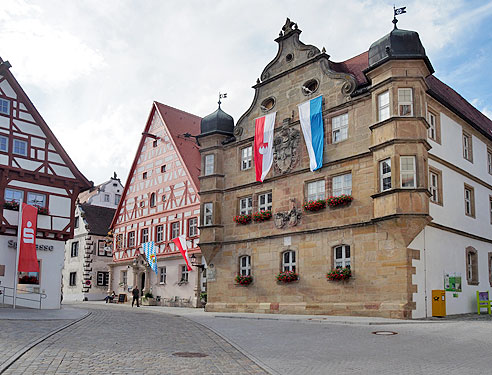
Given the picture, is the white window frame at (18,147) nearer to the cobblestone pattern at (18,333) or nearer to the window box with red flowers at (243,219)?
the window box with red flowers at (243,219)

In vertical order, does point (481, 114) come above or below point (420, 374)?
above

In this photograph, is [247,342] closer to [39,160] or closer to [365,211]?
[365,211]

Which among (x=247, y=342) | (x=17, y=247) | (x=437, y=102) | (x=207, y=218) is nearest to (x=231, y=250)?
(x=207, y=218)

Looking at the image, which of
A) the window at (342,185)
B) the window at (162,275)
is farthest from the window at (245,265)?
the window at (162,275)

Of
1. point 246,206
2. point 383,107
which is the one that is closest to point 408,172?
point 383,107

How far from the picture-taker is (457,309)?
23922 mm

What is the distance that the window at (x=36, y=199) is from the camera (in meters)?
30.1

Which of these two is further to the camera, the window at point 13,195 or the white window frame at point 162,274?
the white window frame at point 162,274

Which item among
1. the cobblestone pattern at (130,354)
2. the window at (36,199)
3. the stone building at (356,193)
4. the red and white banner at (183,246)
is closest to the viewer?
the cobblestone pattern at (130,354)

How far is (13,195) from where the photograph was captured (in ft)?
96.4

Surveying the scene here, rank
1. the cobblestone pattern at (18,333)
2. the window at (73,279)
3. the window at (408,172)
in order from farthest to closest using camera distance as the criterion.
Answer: the window at (73,279), the window at (408,172), the cobblestone pattern at (18,333)

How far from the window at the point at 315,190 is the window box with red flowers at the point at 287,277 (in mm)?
3306

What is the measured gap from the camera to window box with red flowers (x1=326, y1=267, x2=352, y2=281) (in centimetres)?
2362

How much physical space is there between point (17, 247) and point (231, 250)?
402 inches
